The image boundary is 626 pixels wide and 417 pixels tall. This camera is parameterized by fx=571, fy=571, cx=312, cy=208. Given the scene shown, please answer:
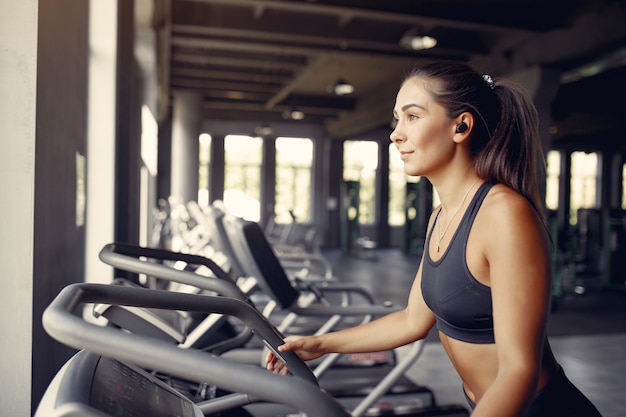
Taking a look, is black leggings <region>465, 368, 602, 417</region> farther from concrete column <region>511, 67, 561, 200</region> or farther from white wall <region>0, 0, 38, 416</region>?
concrete column <region>511, 67, 561, 200</region>

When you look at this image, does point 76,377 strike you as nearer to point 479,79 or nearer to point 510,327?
point 510,327

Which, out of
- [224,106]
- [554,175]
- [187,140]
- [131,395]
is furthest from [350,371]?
[554,175]

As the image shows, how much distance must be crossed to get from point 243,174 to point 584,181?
936 cm

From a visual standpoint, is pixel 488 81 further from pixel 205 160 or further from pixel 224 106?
pixel 205 160

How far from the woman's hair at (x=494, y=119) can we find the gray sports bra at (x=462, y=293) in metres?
0.07

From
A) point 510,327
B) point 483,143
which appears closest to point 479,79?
point 483,143

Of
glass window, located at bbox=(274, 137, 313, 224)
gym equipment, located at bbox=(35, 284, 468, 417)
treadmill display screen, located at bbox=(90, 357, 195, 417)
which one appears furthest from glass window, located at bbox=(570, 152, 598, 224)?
gym equipment, located at bbox=(35, 284, 468, 417)

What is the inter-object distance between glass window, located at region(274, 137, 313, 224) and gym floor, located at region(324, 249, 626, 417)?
5750mm

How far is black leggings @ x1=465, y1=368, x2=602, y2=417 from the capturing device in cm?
123

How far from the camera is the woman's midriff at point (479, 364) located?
121 centimetres

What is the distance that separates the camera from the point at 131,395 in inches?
31.2

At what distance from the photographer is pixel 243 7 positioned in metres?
6.67

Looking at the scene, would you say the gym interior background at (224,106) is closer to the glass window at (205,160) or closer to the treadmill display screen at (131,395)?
the glass window at (205,160)

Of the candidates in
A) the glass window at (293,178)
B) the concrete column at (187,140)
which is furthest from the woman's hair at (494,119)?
the glass window at (293,178)
